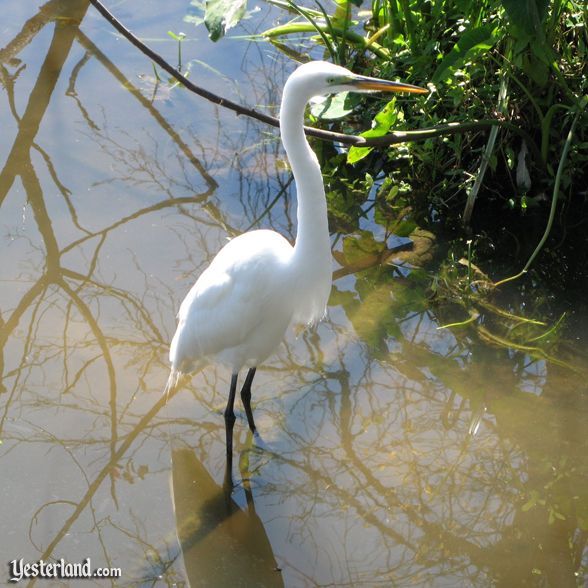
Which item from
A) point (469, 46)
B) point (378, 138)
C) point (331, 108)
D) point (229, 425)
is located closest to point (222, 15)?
point (331, 108)

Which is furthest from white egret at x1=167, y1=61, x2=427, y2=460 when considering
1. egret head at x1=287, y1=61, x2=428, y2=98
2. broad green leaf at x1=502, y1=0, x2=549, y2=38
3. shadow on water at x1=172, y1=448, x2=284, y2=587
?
broad green leaf at x1=502, y1=0, x2=549, y2=38

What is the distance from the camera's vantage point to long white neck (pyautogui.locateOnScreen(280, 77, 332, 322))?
249cm

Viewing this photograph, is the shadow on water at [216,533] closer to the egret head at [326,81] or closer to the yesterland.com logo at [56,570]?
the yesterland.com logo at [56,570]

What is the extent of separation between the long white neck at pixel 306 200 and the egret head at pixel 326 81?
2 centimetres

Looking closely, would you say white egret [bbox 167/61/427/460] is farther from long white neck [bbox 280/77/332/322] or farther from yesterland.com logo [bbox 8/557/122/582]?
yesterland.com logo [bbox 8/557/122/582]

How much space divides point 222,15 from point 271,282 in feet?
5.55

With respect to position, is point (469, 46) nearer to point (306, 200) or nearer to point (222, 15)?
point (222, 15)

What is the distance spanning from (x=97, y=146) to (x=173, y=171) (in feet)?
1.52

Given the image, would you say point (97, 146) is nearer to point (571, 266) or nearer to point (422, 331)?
point (422, 331)

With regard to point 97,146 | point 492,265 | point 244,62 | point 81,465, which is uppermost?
point 244,62

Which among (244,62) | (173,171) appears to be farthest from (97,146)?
(244,62)

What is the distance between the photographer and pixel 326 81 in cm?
244

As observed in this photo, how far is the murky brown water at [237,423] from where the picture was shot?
2.60 metres

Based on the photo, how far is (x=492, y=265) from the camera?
3820 millimetres
